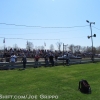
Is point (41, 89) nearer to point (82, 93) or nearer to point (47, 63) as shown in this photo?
point (82, 93)

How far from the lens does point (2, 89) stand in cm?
1090

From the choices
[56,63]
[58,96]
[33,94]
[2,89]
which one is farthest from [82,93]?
[56,63]

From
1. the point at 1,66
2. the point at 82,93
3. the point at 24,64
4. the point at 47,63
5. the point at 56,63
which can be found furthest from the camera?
the point at 56,63

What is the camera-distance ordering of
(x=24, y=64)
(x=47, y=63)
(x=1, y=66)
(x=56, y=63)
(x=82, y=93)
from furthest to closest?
(x=56, y=63) < (x=47, y=63) < (x=24, y=64) < (x=1, y=66) < (x=82, y=93)

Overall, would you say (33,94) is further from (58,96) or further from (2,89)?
(2,89)

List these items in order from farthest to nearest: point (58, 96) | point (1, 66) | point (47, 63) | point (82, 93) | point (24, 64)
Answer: point (47, 63)
point (24, 64)
point (1, 66)
point (82, 93)
point (58, 96)

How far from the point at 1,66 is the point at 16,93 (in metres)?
12.5

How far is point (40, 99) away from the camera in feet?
30.1

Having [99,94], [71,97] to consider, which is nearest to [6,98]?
[71,97]

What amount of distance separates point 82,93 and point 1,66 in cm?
1311

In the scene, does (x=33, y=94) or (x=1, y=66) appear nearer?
(x=33, y=94)

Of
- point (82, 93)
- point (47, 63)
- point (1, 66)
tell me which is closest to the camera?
point (82, 93)

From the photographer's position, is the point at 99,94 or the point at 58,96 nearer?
the point at 58,96

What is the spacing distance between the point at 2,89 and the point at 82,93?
4204 millimetres
